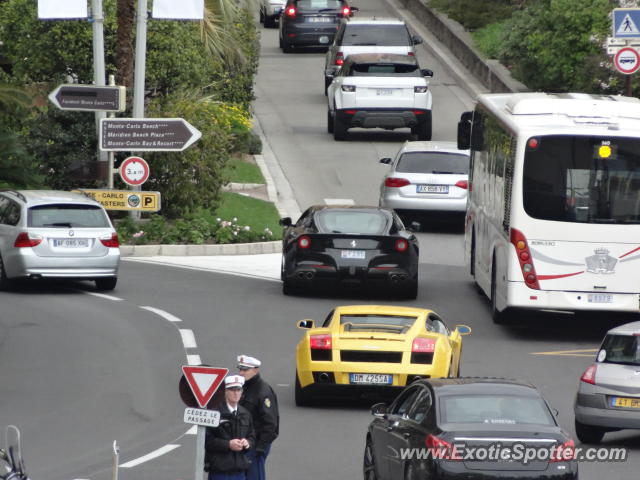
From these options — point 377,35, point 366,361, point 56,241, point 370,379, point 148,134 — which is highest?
point 377,35

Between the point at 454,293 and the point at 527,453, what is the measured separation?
49.5 ft

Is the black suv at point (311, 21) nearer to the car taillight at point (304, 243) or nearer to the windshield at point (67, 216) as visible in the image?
the windshield at point (67, 216)

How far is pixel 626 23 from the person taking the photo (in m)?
27.0

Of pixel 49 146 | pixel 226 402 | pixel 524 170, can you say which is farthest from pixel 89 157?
pixel 226 402

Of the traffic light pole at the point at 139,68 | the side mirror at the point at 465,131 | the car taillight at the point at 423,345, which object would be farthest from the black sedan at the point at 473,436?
the traffic light pole at the point at 139,68

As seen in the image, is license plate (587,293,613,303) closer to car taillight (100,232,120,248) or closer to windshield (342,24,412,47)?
car taillight (100,232,120,248)

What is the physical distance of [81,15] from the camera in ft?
97.7

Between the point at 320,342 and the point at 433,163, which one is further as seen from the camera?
the point at 433,163

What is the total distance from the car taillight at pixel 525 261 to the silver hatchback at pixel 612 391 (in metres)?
6.01

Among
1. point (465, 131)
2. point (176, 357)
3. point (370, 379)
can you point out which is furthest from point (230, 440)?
point (465, 131)

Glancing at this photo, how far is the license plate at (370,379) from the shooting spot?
1736cm

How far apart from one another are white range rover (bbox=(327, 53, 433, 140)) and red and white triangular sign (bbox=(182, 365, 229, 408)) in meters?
30.2

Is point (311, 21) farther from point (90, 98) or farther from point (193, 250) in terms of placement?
point (90, 98)

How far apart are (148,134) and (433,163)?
21.4 feet
